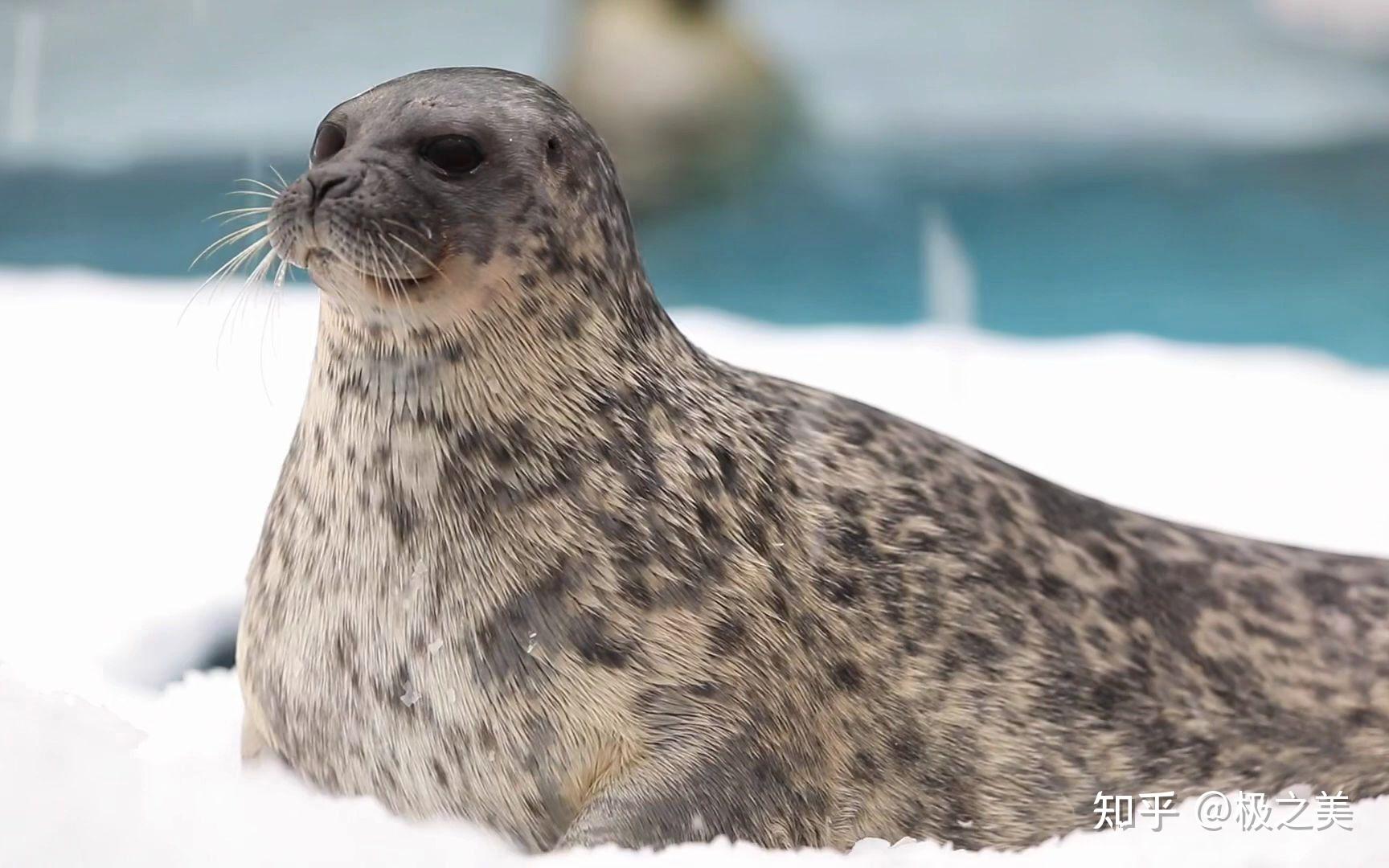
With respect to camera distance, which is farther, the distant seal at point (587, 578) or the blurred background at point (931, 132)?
the blurred background at point (931, 132)

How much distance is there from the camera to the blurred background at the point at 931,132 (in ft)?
14.4

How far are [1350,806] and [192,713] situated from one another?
164 centimetres

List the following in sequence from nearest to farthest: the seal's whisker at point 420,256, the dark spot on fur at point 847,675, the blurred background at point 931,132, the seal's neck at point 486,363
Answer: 1. the seal's whisker at point 420,256
2. the seal's neck at point 486,363
3. the dark spot on fur at point 847,675
4. the blurred background at point 931,132

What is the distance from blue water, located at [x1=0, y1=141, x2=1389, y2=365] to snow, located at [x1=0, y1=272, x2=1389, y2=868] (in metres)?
0.67

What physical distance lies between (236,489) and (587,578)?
1.23 meters

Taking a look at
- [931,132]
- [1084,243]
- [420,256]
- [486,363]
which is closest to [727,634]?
[486,363]

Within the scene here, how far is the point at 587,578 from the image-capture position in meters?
1.80

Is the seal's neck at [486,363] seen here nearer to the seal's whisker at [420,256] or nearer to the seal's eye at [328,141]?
the seal's whisker at [420,256]

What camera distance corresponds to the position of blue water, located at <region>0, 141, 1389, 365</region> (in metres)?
5.04

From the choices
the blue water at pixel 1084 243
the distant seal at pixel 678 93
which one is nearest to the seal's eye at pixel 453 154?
the distant seal at pixel 678 93

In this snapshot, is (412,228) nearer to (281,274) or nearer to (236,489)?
(281,274)

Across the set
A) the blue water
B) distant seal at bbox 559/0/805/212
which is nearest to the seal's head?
distant seal at bbox 559/0/805/212

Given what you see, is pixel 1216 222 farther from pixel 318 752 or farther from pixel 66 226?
pixel 318 752

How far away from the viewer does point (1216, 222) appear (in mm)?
5742
